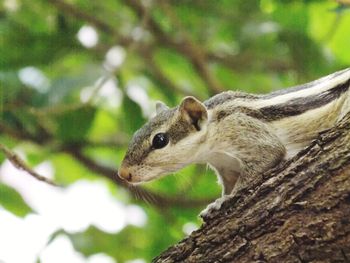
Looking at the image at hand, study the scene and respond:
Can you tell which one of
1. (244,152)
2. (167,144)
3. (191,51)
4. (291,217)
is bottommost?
(291,217)

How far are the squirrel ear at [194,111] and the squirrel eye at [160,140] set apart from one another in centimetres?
10

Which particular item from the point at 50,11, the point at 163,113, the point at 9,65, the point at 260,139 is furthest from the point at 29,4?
the point at 260,139

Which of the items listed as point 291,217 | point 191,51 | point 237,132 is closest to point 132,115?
point 191,51

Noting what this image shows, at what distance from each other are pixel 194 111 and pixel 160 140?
0.16 meters

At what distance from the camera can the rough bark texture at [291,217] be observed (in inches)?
87.2

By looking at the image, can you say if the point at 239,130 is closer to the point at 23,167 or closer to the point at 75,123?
the point at 23,167

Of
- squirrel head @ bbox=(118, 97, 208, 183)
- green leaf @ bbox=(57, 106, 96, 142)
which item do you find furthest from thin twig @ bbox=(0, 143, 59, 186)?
green leaf @ bbox=(57, 106, 96, 142)

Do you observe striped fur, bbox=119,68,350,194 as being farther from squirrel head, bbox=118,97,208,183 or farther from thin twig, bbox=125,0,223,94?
thin twig, bbox=125,0,223,94

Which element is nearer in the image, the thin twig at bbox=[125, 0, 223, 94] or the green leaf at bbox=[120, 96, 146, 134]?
the green leaf at bbox=[120, 96, 146, 134]

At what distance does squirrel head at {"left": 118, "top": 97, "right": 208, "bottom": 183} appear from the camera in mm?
2973

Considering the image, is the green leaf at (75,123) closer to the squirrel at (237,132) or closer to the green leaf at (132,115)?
the green leaf at (132,115)

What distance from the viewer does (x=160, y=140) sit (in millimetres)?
3018

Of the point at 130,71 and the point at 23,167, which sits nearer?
the point at 23,167

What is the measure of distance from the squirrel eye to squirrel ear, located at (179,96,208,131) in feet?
0.33
